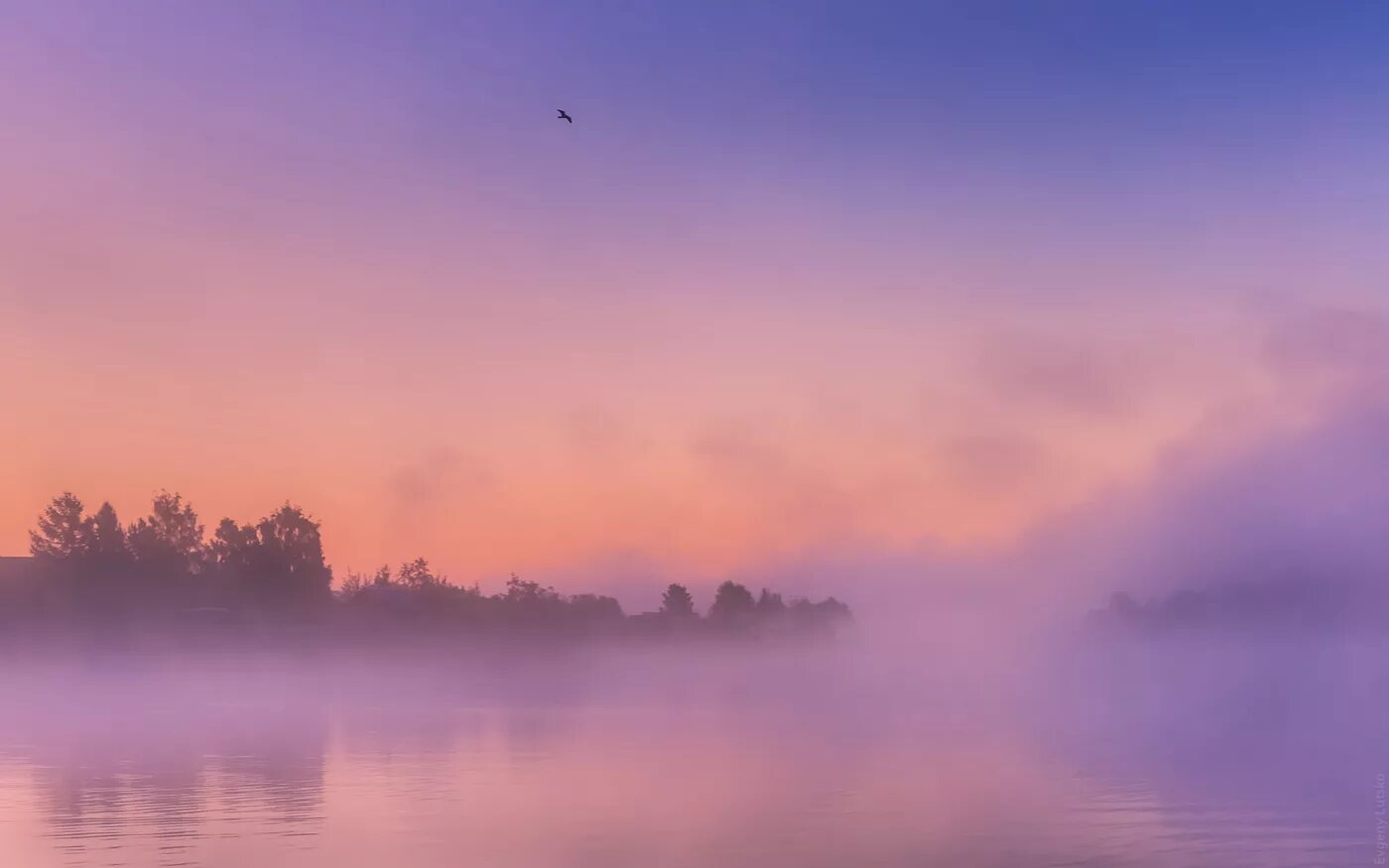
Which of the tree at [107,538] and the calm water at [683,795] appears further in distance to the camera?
the tree at [107,538]

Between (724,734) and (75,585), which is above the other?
(75,585)

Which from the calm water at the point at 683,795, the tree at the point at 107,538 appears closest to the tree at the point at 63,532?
the tree at the point at 107,538

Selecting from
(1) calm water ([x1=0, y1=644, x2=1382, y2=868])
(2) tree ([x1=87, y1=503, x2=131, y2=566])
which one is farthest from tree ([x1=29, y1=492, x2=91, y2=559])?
(1) calm water ([x1=0, y1=644, x2=1382, y2=868])

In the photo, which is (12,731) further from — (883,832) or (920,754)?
(883,832)

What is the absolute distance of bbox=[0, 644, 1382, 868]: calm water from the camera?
3328 cm

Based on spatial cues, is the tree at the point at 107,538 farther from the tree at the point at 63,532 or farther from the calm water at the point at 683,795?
the calm water at the point at 683,795

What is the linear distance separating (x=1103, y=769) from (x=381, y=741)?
34.2m

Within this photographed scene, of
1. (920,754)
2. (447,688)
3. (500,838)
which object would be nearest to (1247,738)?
(920,754)

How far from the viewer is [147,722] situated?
94062 millimetres

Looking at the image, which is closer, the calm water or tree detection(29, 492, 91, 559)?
the calm water

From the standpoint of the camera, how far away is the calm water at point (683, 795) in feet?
109

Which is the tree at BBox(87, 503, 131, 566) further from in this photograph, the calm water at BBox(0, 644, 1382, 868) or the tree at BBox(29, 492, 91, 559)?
the calm water at BBox(0, 644, 1382, 868)

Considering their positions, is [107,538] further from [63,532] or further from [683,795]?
[683,795]

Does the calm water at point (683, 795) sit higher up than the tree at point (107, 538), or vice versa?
the tree at point (107, 538)
